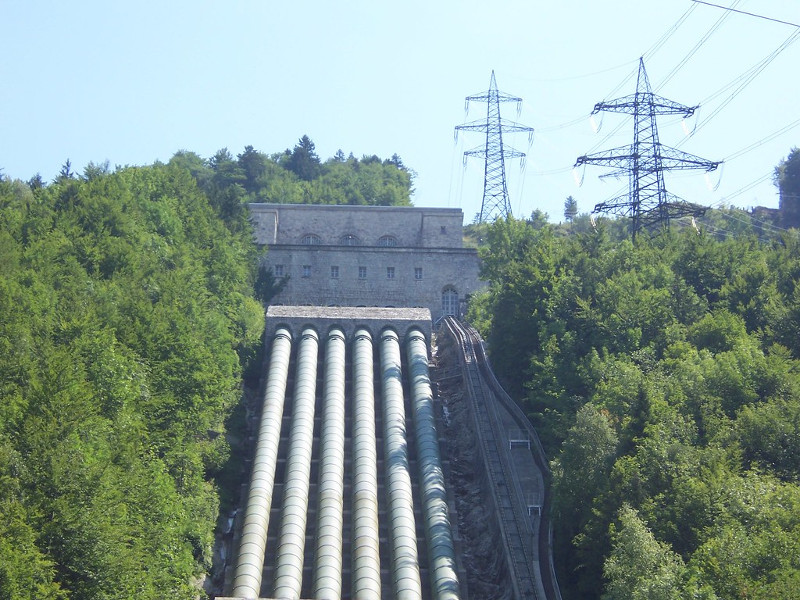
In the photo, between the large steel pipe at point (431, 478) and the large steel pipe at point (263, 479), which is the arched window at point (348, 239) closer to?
the large steel pipe at point (431, 478)

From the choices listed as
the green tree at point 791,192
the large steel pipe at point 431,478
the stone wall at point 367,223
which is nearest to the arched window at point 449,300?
the stone wall at point 367,223

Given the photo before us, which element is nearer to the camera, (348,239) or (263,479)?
(263,479)

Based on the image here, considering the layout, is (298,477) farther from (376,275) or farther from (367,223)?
(367,223)

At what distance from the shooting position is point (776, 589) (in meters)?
27.5

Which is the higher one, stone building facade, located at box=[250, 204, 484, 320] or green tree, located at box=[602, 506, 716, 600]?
stone building facade, located at box=[250, 204, 484, 320]

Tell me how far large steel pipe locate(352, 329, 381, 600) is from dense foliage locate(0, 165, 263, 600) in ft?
18.5

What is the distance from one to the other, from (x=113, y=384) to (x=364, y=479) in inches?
522

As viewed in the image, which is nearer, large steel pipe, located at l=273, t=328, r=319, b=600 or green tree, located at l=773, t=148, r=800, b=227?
large steel pipe, located at l=273, t=328, r=319, b=600

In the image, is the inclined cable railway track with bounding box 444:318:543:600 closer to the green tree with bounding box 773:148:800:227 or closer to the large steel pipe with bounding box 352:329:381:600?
the large steel pipe with bounding box 352:329:381:600

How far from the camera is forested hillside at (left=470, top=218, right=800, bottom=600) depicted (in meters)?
31.7

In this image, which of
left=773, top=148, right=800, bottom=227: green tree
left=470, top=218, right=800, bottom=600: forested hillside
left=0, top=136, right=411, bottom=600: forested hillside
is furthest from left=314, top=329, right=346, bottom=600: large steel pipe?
left=773, top=148, right=800, bottom=227: green tree

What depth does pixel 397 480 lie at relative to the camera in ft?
153

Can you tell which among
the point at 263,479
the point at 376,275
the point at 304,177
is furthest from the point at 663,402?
the point at 304,177

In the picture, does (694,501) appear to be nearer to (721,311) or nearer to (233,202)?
(721,311)
